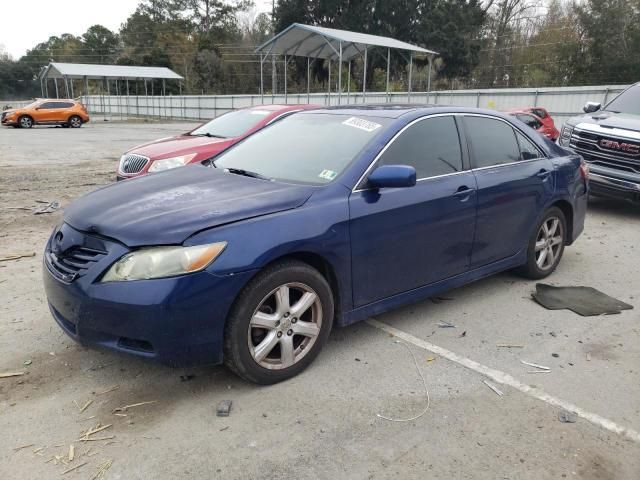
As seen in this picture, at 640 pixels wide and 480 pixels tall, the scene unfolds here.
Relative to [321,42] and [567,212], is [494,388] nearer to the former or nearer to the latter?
[567,212]

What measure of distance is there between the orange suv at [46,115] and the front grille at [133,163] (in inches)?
1022

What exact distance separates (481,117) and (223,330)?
294 cm

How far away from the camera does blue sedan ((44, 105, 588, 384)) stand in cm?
292

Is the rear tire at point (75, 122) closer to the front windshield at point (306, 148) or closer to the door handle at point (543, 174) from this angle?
the front windshield at point (306, 148)

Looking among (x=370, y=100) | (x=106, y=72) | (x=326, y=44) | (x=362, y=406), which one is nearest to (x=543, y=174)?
(x=362, y=406)

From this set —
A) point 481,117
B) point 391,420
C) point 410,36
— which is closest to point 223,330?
point 391,420

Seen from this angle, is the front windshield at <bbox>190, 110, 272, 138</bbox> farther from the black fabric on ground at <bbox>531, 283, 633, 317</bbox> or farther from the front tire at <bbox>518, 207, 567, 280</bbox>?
the black fabric on ground at <bbox>531, 283, 633, 317</bbox>

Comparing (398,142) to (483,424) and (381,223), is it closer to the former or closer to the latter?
(381,223)

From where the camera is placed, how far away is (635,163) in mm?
7707

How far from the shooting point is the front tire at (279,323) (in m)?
3.07

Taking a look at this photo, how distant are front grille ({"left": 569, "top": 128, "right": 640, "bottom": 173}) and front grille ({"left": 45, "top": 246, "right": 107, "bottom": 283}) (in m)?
7.44

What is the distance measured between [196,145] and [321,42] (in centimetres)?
2028

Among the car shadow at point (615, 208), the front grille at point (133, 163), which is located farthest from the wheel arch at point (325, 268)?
the car shadow at point (615, 208)

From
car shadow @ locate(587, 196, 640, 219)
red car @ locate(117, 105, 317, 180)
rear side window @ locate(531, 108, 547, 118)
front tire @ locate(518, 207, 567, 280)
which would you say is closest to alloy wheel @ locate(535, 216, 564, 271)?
front tire @ locate(518, 207, 567, 280)
